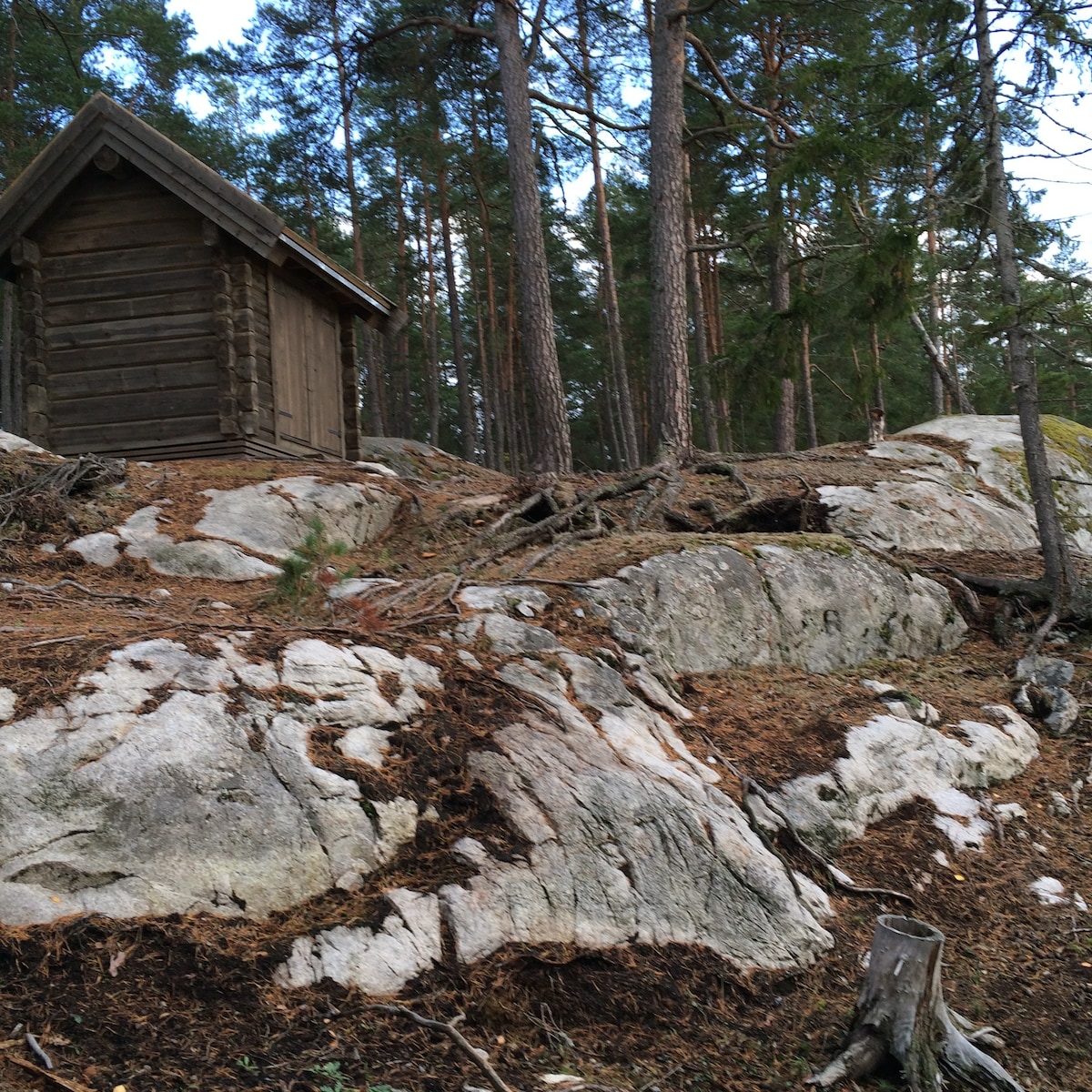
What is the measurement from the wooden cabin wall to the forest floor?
4.42 metres

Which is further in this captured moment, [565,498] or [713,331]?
[713,331]

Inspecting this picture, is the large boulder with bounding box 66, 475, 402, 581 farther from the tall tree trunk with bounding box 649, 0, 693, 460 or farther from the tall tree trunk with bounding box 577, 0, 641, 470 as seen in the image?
the tall tree trunk with bounding box 577, 0, 641, 470

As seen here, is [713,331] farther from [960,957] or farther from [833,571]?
[960,957]

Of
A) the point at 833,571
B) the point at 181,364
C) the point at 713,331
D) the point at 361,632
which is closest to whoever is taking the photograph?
the point at 361,632

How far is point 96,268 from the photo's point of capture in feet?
37.9

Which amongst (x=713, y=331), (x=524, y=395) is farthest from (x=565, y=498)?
(x=524, y=395)

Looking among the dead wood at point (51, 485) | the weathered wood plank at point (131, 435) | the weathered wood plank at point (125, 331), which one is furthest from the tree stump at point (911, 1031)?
the weathered wood plank at point (125, 331)

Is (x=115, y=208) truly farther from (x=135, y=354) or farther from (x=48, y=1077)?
(x=48, y=1077)

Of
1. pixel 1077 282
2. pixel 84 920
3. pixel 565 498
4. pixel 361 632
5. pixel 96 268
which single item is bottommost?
pixel 84 920

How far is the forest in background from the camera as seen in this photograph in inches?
344

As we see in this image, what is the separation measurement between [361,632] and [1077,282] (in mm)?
6418

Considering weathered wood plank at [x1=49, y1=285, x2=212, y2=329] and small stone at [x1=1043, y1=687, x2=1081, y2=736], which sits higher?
weathered wood plank at [x1=49, y1=285, x2=212, y2=329]

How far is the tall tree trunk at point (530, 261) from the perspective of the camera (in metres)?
13.2

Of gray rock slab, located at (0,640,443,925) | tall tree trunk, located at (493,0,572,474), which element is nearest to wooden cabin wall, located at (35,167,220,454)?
tall tree trunk, located at (493,0,572,474)
